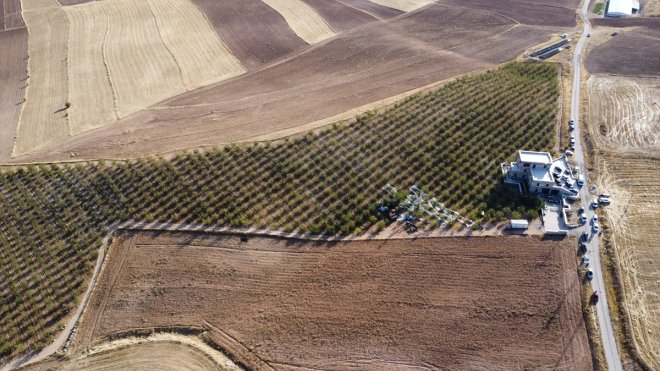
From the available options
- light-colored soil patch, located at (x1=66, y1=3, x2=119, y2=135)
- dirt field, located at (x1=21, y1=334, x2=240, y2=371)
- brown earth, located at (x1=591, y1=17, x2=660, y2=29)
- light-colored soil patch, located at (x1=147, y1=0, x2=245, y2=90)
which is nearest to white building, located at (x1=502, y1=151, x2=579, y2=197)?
dirt field, located at (x1=21, y1=334, x2=240, y2=371)

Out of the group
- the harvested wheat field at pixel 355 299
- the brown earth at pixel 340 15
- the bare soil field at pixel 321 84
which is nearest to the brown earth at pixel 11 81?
the bare soil field at pixel 321 84

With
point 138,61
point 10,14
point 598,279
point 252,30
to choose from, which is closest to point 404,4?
point 252,30

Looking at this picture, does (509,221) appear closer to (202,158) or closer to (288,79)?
(202,158)

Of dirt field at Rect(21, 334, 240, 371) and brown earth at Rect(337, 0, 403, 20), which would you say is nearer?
dirt field at Rect(21, 334, 240, 371)

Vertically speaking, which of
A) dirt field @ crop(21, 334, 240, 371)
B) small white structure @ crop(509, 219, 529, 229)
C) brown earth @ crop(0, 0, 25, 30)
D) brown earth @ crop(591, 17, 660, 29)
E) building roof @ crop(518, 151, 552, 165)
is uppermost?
brown earth @ crop(0, 0, 25, 30)

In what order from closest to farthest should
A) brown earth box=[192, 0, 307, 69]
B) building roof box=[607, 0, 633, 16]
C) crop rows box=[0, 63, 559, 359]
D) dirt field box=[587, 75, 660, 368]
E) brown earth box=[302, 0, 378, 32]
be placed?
dirt field box=[587, 75, 660, 368] < crop rows box=[0, 63, 559, 359] < brown earth box=[192, 0, 307, 69] < brown earth box=[302, 0, 378, 32] < building roof box=[607, 0, 633, 16]

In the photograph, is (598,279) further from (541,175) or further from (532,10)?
(532,10)

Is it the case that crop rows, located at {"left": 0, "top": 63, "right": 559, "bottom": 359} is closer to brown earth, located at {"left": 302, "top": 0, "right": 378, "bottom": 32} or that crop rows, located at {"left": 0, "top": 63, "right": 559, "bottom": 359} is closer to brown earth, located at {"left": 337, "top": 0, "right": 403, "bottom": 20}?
brown earth, located at {"left": 302, "top": 0, "right": 378, "bottom": 32}

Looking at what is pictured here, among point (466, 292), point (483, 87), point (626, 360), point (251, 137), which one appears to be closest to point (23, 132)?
point (251, 137)
